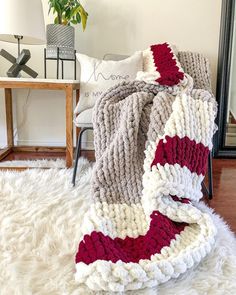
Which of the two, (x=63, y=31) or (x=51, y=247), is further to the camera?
(x=63, y=31)

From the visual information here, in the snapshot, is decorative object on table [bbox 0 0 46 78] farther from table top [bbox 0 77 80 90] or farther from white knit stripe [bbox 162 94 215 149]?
white knit stripe [bbox 162 94 215 149]

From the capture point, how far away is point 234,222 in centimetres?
100

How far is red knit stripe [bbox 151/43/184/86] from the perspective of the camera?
3.56 ft

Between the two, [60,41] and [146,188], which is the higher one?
[60,41]

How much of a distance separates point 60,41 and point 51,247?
4.19ft

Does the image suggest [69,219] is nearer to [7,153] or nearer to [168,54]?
[168,54]

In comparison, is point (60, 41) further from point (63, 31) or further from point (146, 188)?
point (146, 188)

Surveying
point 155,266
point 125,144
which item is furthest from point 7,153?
point 155,266

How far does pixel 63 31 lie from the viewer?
1673mm

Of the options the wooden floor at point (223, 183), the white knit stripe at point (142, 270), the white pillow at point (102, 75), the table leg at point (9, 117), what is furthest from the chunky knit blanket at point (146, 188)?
the table leg at point (9, 117)

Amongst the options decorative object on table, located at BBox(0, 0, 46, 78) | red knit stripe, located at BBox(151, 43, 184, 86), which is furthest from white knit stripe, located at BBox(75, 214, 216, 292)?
decorative object on table, located at BBox(0, 0, 46, 78)

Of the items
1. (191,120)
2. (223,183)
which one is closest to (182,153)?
(191,120)

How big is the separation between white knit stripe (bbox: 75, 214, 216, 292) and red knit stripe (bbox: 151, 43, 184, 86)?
2.03 feet

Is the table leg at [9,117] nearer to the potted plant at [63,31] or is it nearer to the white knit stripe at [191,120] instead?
the potted plant at [63,31]
